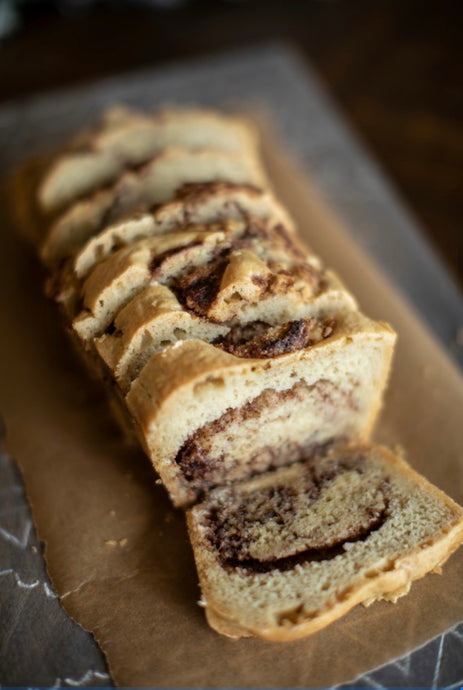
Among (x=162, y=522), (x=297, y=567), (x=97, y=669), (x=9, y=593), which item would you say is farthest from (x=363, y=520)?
(x=9, y=593)

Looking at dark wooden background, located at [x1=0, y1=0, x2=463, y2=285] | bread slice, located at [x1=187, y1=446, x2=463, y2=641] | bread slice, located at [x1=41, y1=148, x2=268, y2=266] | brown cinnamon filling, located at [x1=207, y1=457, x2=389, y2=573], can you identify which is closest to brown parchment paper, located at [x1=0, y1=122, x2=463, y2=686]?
bread slice, located at [x1=187, y1=446, x2=463, y2=641]

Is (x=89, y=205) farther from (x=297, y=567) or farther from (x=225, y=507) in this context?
(x=297, y=567)

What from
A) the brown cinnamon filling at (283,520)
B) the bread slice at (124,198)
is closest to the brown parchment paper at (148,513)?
the brown cinnamon filling at (283,520)

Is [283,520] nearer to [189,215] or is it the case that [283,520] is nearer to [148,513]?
[148,513]

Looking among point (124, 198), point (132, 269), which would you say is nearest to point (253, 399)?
point (132, 269)

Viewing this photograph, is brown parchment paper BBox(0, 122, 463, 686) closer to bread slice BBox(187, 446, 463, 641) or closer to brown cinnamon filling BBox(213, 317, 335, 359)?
bread slice BBox(187, 446, 463, 641)

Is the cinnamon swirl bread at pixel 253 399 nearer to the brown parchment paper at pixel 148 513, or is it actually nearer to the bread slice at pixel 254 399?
the bread slice at pixel 254 399

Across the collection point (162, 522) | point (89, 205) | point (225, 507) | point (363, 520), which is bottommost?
point (162, 522)
